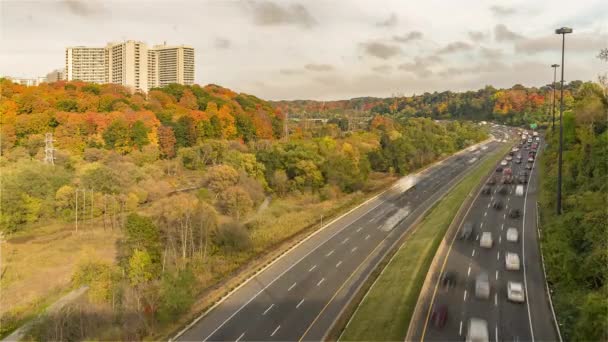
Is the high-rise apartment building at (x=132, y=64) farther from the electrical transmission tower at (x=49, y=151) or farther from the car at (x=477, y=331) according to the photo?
the car at (x=477, y=331)

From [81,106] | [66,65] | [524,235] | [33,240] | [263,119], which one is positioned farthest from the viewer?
[66,65]

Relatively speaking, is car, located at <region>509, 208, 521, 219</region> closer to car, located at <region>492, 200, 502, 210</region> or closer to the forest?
car, located at <region>492, 200, 502, 210</region>

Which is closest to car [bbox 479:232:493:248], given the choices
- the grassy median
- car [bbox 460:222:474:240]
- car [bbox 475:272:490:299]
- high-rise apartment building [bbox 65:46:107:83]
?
car [bbox 460:222:474:240]

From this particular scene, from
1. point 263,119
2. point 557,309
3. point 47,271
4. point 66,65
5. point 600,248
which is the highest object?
point 66,65

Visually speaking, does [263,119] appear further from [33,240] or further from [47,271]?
[47,271]

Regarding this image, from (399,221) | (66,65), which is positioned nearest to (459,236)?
(399,221)

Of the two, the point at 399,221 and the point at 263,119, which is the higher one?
the point at 263,119
